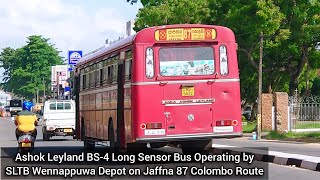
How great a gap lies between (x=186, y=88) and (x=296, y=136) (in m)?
18.2

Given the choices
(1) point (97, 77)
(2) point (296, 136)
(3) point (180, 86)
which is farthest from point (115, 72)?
(2) point (296, 136)

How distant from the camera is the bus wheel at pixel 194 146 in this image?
20.2 metres

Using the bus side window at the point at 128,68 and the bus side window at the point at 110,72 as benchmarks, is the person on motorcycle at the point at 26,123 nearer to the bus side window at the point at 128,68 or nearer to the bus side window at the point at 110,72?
the bus side window at the point at 110,72

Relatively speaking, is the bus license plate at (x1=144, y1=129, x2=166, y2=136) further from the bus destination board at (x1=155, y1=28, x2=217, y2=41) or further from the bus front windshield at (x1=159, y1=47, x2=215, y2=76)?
the bus destination board at (x1=155, y1=28, x2=217, y2=41)

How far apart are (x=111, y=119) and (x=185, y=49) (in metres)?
3.70

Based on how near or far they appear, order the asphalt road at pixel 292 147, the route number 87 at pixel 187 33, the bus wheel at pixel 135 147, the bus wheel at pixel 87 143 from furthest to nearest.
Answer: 1. the bus wheel at pixel 87 143
2. the asphalt road at pixel 292 147
3. the bus wheel at pixel 135 147
4. the route number 87 at pixel 187 33

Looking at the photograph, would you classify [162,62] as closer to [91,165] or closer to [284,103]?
[91,165]

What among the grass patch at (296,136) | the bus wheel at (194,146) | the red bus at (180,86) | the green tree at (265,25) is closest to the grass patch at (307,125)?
the grass patch at (296,136)

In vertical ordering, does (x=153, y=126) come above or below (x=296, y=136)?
above

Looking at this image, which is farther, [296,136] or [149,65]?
[296,136]

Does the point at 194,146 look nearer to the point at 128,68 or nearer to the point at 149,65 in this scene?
the point at 128,68

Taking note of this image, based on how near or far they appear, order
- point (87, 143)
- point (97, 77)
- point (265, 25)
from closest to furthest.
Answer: point (97, 77), point (87, 143), point (265, 25)

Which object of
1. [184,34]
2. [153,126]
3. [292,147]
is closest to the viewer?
[153,126]

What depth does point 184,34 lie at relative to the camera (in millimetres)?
18109
